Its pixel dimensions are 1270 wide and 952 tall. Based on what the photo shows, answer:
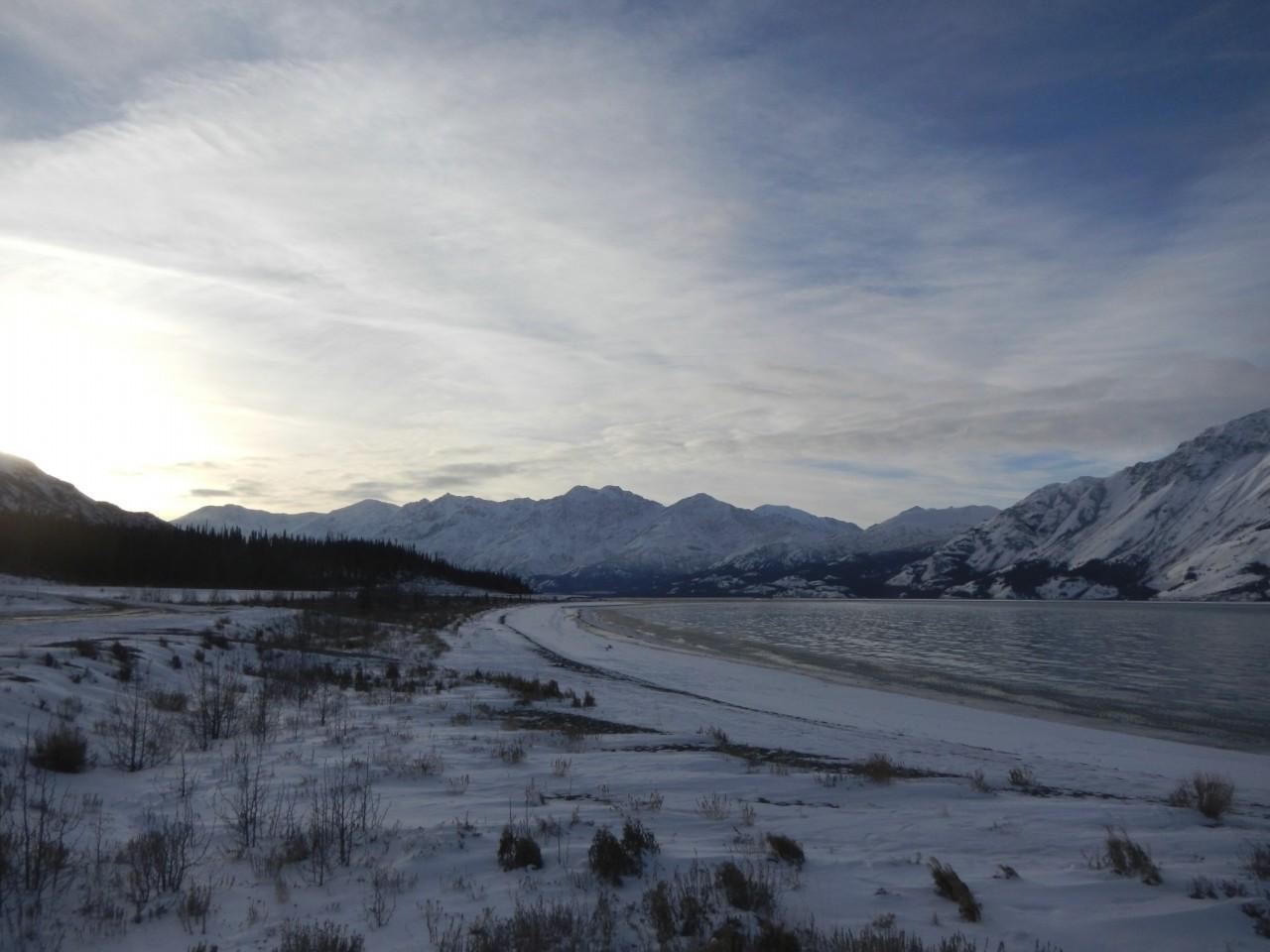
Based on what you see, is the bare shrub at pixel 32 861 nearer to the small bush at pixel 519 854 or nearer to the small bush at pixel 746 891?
the small bush at pixel 519 854

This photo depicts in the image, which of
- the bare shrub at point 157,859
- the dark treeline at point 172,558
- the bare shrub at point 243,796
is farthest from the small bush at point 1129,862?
the dark treeline at point 172,558

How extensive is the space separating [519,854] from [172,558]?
350 ft

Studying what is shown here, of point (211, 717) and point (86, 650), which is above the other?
point (86, 650)

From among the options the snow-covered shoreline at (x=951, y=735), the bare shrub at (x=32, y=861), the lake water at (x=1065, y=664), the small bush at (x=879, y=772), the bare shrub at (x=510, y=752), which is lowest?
the lake water at (x=1065, y=664)

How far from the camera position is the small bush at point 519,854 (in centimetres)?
667

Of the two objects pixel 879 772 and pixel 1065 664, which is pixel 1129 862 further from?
pixel 1065 664

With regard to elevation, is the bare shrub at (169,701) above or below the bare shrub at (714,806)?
above

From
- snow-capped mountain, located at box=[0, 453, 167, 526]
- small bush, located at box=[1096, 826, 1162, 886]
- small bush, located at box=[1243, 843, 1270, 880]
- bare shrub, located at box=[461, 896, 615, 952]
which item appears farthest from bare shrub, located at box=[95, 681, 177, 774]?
snow-capped mountain, located at box=[0, 453, 167, 526]

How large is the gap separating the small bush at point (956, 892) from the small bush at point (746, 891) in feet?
5.07

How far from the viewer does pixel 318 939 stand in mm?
5211

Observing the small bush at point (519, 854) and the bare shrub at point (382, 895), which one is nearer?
the bare shrub at point (382, 895)

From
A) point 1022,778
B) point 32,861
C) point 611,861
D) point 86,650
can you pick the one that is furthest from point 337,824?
point 86,650

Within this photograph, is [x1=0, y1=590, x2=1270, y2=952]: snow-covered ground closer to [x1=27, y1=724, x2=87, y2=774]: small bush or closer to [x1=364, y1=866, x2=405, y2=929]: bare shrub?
[x1=364, y1=866, x2=405, y2=929]: bare shrub

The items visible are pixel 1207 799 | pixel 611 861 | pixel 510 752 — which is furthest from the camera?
pixel 510 752
